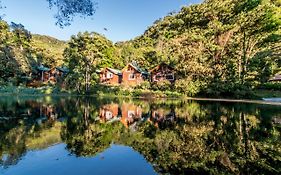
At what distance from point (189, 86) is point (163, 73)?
1085 cm

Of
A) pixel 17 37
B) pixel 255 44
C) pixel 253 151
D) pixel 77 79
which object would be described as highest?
pixel 17 37

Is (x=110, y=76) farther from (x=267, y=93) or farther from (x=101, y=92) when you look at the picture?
(x=267, y=93)

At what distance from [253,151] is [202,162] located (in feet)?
7.90

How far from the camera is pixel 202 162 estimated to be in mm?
7648

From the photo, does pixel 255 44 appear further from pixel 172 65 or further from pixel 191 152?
pixel 191 152

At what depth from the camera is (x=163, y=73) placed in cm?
5206

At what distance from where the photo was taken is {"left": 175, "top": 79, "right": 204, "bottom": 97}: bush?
41.7 metres

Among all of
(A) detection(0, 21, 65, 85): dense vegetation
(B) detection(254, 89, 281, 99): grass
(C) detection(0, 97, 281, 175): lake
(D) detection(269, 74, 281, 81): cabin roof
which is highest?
(A) detection(0, 21, 65, 85): dense vegetation

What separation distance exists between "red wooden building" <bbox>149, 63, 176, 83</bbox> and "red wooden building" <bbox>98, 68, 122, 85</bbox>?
29.0 ft

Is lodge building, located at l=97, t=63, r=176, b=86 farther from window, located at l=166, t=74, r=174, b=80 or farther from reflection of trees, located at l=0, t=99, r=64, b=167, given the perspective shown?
reflection of trees, located at l=0, t=99, r=64, b=167

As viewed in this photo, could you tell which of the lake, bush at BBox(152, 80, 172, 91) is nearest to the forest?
bush at BBox(152, 80, 172, 91)

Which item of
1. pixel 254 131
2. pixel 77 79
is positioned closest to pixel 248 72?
pixel 77 79

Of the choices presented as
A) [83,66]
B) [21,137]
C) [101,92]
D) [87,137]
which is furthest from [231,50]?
[21,137]

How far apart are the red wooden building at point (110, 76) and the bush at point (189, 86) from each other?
1887cm
